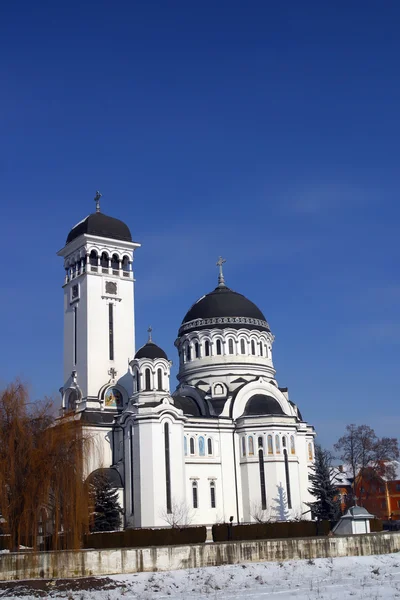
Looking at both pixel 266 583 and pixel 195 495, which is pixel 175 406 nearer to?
pixel 195 495

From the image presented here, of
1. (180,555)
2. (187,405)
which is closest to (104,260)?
(187,405)

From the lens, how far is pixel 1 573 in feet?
90.6

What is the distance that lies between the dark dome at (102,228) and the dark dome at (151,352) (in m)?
10.0

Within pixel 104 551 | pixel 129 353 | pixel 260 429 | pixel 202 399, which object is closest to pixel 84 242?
pixel 129 353

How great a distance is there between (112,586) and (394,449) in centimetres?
4424

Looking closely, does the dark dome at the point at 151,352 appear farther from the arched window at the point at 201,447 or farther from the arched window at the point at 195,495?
the arched window at the point at 195,495

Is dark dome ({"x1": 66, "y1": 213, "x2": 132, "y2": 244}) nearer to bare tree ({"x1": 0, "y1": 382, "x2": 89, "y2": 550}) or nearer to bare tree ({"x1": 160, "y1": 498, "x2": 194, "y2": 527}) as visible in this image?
bare tree ({"x1": 160, "y1": 498, "x2": 194, "y2": 527})

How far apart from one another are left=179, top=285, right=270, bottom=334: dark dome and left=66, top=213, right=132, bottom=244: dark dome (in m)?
9.01

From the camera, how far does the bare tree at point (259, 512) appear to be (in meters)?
51.7

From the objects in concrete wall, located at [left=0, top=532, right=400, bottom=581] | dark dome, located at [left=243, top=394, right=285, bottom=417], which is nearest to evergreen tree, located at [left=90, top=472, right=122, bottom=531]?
dark dome, located at [left=243, top=394, right=285, bottom=417]

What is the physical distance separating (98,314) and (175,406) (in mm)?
9488

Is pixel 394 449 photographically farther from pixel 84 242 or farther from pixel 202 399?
pixel 84 242

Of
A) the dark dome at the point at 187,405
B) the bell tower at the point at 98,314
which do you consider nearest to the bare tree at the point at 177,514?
the dark dome at the point at 187,405

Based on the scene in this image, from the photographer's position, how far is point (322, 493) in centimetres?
5253
